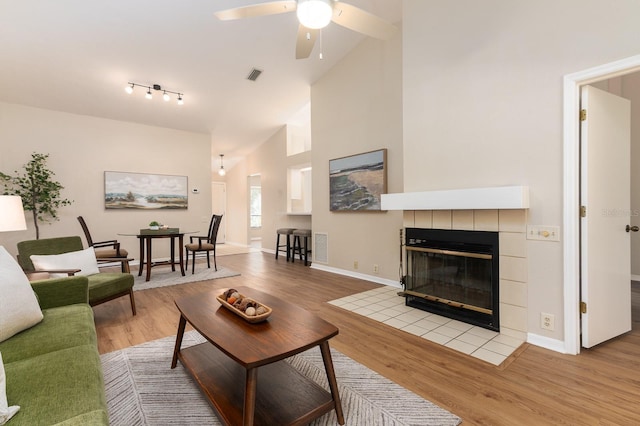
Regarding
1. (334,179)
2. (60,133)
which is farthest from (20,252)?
(334,179)

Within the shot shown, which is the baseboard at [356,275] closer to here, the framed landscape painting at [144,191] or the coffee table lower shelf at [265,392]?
the coffee table lower shelf at [265,392]

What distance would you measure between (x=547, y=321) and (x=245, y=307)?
2.40 meters

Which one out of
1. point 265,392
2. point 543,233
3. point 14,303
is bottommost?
point 265,392

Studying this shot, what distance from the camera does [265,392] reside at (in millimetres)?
1647

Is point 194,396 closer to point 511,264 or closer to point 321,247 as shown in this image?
point 511,264

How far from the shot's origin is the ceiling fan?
201cm

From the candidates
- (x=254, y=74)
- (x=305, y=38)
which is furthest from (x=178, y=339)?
(x=254, y=74)

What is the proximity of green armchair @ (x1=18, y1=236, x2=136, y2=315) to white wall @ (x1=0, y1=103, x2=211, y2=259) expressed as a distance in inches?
116

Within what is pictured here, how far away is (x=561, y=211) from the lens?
2.35m

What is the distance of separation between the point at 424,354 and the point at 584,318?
1290 millimetres

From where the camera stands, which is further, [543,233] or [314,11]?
[543,233]

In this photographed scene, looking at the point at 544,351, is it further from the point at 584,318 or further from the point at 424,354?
the point at 424,354

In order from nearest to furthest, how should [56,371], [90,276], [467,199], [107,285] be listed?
[56,371]
[467,199]
[107,285]
[90,276]

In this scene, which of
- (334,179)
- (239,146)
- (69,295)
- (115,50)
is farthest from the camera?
(239,146)
